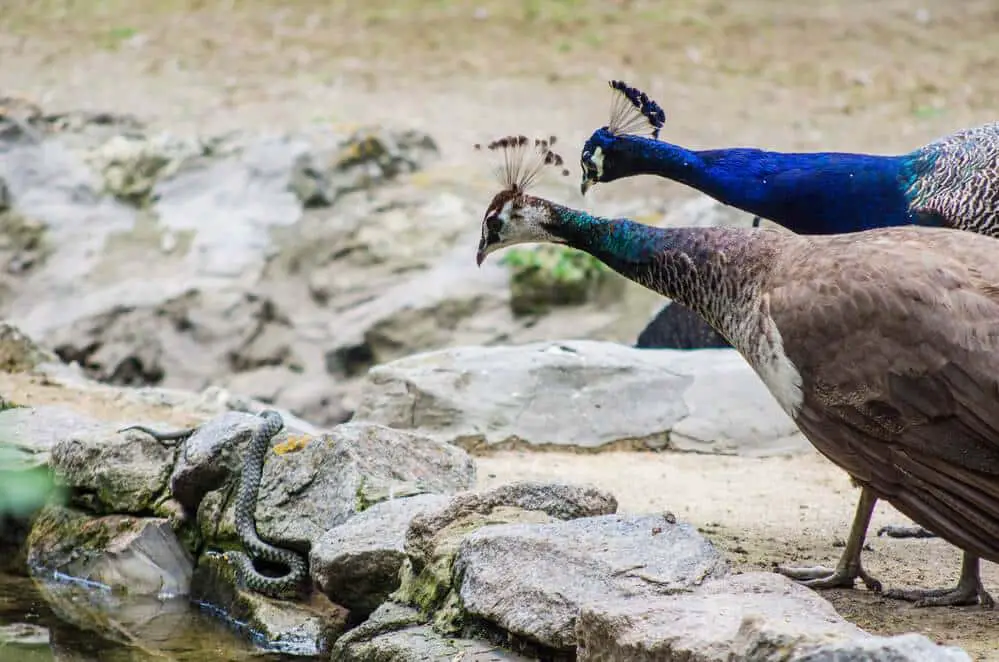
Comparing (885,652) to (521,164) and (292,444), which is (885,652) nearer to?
(521,164)

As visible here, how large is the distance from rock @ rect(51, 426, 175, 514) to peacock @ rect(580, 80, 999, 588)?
2.03m

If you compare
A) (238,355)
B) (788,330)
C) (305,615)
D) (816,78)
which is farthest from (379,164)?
(788,330)

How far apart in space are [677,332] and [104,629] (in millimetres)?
3517

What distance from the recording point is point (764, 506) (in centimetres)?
550

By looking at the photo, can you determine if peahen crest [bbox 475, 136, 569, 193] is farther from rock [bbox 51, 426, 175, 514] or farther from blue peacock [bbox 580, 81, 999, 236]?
rock [bbox 51, 426, 175, 514]

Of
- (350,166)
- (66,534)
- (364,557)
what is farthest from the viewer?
(350,166)

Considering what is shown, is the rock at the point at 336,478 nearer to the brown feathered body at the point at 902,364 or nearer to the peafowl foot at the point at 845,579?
the peafowl foot at the point at 845,579

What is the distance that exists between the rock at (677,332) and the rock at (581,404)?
80 centimetres

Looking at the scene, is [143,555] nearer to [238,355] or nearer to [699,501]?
[699,501]

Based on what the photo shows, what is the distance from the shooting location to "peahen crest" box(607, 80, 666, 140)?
18.2ft

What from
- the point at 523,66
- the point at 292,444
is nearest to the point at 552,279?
the point at 292,444

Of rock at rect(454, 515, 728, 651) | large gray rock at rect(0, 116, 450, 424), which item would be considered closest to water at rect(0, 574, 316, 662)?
rock at rect(454, 515, 728, 651)

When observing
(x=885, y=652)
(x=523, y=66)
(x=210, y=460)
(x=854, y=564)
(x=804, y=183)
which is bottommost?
(x=210, y=460)

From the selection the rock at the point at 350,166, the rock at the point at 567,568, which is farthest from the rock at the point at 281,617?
the rock at the point at 350,166
